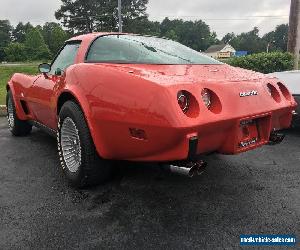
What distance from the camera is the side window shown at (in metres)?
3.92

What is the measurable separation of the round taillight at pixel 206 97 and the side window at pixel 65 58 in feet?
5.60

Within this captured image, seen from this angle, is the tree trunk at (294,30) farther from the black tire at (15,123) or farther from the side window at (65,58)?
the side window at (65,58)

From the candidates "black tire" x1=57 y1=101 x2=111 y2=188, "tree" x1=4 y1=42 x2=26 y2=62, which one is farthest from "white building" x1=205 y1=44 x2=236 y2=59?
"black tire" x1=57 y1=101 x2=111 y2=188

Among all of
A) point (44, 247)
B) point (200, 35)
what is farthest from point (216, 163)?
point (200, 35)

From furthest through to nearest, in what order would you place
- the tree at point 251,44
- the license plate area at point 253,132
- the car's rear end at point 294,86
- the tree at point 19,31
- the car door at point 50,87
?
the tree at point 251,44
the tree at point 19,31
the car's rear end at point 294,86
the car door at point 50,87
the license plate area at point 253,132

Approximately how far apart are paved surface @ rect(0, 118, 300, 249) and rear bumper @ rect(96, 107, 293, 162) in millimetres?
455

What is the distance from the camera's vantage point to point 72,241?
7.91 feet

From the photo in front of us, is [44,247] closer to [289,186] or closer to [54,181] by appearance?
[54,181]

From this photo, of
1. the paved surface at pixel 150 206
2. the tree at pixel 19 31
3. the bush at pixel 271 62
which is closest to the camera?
the paved surface at pixel 150 206

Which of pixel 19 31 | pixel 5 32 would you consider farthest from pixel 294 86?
pixel 19 31

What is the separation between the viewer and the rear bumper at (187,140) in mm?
2448

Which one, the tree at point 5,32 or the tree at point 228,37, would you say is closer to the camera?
the tree at point 5,32

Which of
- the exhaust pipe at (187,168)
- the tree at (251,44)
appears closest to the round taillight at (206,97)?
the exhaust pipe at (187,168)

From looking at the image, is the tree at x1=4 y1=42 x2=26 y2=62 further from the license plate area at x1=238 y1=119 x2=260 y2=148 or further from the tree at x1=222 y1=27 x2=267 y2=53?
the tree at x1=222 y1=27 x2=267 y2=53
